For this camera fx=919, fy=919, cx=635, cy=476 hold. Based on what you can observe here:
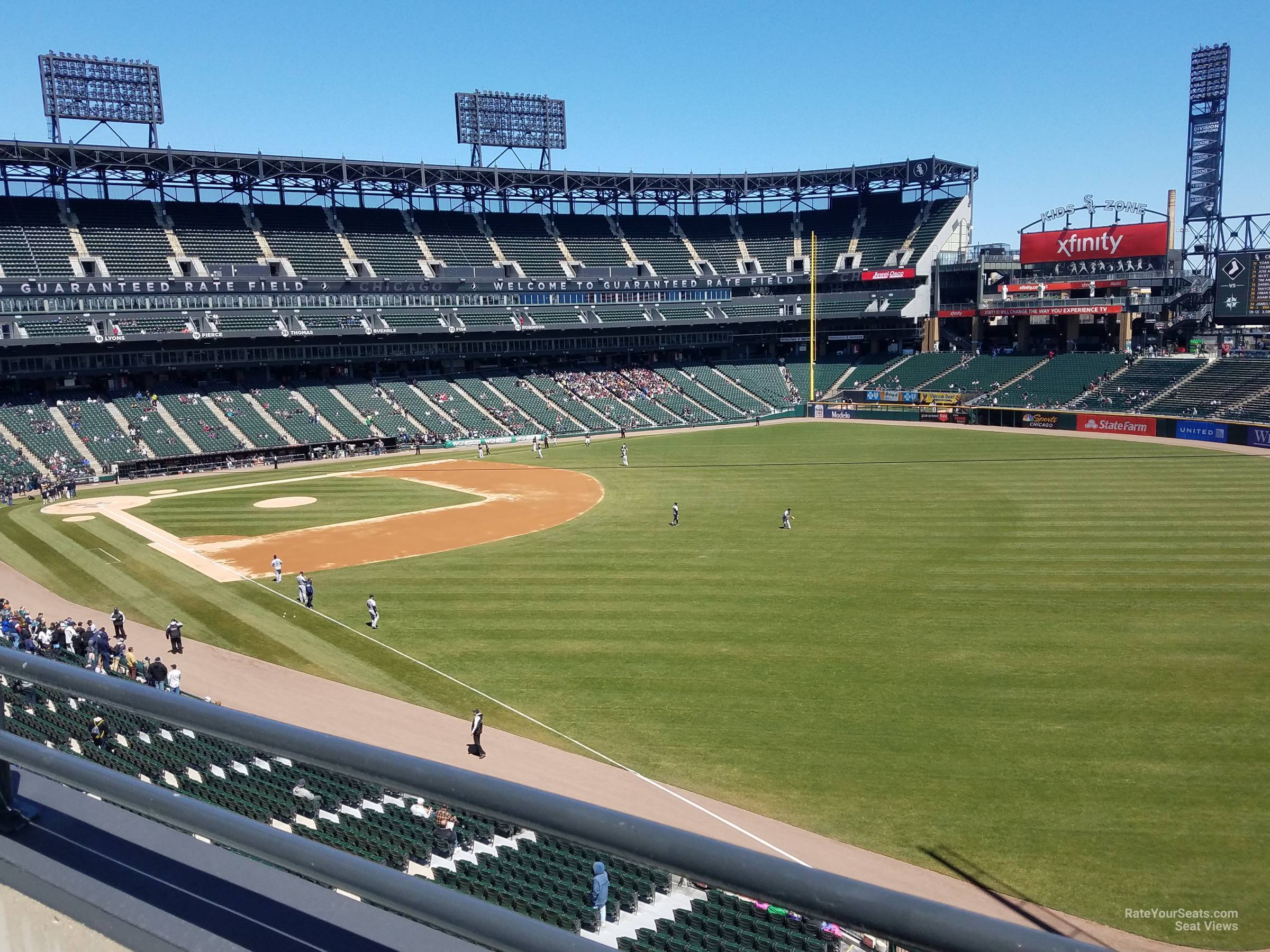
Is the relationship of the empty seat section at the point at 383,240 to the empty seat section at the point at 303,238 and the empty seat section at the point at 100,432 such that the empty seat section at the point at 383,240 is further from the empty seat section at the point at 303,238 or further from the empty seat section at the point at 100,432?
the empty seat section at the point at 100,432

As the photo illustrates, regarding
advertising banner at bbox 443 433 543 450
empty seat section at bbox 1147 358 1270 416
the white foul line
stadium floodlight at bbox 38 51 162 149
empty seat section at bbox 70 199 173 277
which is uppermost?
stadium floodlight at bbox 38 51 162 149

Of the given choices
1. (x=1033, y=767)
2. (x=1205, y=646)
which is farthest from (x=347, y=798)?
(x=1205, y=646)

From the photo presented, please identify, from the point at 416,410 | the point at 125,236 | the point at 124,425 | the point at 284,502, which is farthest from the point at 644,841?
the point at 125,236

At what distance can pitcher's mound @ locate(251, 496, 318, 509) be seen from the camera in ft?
157

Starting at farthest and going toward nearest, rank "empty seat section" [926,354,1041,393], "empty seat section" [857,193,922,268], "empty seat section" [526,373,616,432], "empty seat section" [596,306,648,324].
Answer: "empty seat section" [857,193,922,268], "empty seat section" [596,306,648,324], "empty seat section" [926,354,1041,393], "empty seat section" [526,373,616,432]

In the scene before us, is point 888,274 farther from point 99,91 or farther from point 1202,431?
point 99,91

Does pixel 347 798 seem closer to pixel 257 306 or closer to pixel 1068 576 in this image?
pixel 1068 576

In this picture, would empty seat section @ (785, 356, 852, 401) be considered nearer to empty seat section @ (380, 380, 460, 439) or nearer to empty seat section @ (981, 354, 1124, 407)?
empty seat section @ (981, 354, 1124, 407)

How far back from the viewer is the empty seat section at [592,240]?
96438 millimetres

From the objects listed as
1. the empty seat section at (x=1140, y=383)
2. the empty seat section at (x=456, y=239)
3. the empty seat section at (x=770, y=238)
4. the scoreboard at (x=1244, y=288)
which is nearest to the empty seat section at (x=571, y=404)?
the empty seat section at (x=456, y=239)

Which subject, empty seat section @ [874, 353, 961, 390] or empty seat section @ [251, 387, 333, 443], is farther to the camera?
empty seat section @ [874, 353, 961, 390]

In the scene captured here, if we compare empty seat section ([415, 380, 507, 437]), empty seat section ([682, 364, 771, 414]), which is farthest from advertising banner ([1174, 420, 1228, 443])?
empty seat section ([415, 380, 507, 437])

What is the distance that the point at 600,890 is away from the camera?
Result: 9875 mm
